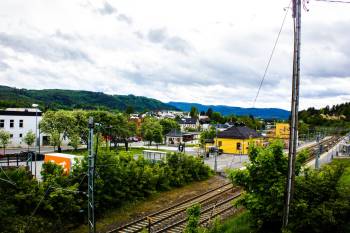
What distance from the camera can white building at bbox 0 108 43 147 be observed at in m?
63.0

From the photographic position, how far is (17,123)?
2549 inches

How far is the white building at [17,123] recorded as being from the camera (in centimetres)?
6300

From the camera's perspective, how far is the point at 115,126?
6500 centimetres

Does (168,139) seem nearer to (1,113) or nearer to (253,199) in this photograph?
(1,113)

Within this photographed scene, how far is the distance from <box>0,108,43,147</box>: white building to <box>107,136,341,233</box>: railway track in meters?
44.1

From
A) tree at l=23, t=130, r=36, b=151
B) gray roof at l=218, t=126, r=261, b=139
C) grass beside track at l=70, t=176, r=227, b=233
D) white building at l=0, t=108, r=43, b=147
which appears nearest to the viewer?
grass beside track at l=70, t=176, r=227, b=233

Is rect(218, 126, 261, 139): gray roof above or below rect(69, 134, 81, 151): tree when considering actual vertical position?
above

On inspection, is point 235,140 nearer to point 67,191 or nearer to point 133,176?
point 133,176

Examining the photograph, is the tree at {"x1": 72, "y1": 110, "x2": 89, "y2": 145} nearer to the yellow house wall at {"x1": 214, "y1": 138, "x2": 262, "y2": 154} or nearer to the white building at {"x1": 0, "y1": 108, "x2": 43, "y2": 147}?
the white building at {"x1": 0, "y1": 108, "x2": 43, "y2": 147}

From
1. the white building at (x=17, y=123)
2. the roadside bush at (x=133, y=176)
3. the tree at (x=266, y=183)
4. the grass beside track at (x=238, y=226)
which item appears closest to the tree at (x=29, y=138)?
the white building at (x=17, y=123)

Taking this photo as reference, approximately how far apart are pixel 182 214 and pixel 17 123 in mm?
50941

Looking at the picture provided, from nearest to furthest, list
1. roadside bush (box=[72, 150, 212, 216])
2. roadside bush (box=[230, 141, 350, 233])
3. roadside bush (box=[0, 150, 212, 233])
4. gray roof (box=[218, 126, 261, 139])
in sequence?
roadside bush (box=[230, 141, 350, 233]), roadside bush (box=[0, 150, 212, 233]), roadside bush (box=[72, 150, 212, 216]), gray roof (box=[218, 126, 261, 139])

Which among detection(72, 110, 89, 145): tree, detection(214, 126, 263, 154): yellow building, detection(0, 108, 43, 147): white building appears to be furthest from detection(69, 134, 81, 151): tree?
detection(214, 126, 263, 154): yellow building

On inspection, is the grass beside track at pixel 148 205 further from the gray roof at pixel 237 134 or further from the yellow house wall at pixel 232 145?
the gray roof at pixel 237 134
